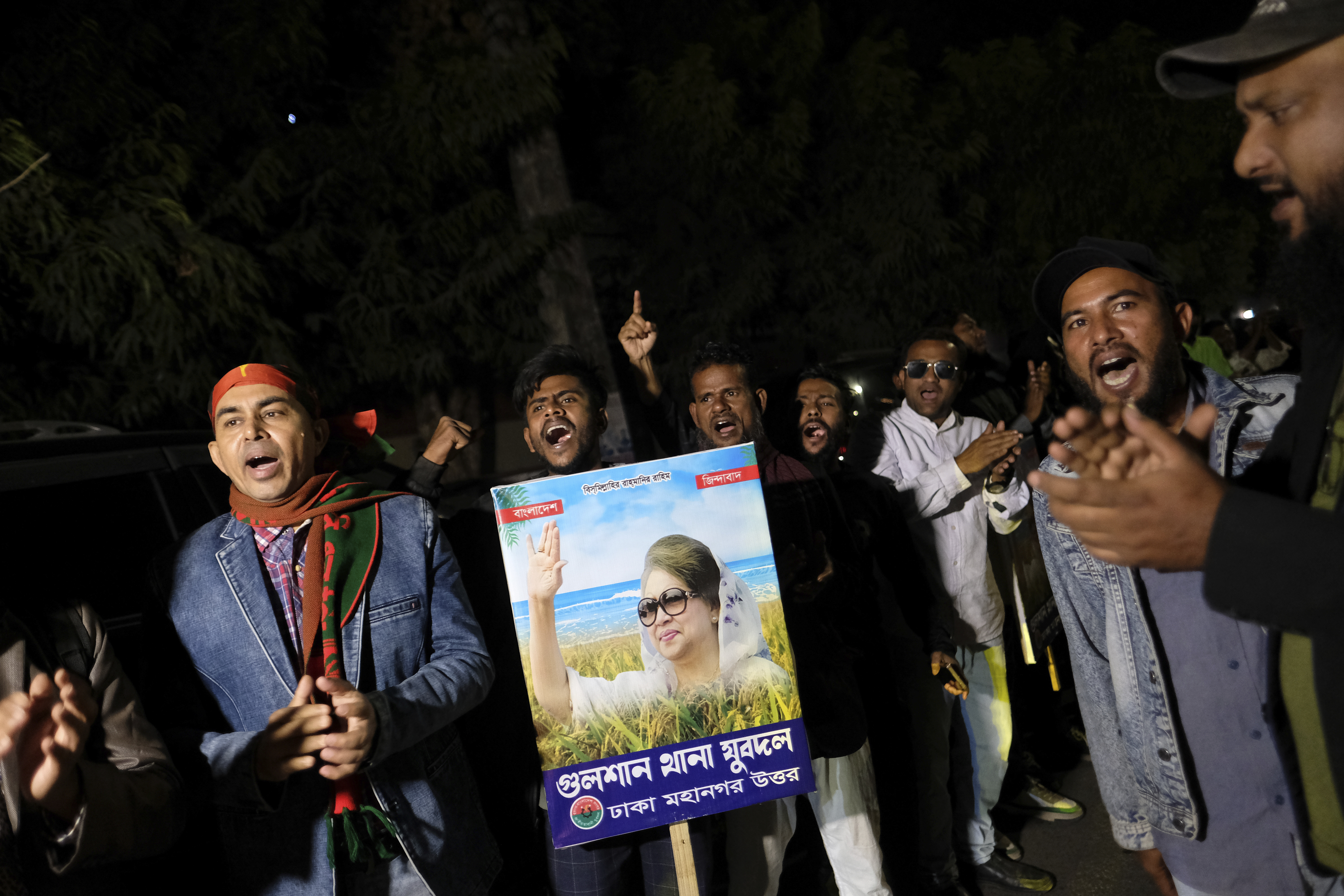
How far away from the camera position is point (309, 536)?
2238 mm

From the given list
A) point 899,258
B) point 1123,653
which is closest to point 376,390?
point 899,258

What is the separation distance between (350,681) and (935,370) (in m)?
2.85

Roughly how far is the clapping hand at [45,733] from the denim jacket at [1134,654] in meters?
2.05

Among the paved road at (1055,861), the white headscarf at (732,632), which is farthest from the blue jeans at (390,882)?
the paved road at (1055,861)

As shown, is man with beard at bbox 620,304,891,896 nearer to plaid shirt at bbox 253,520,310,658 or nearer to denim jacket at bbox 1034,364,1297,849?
denim jacket at bbox 1034,364,1297,849

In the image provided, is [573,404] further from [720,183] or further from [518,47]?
[720,183]

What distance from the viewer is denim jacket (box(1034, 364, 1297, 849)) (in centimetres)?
207

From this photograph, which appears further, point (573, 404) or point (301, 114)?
point (301, 114)

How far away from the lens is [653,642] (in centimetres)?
248

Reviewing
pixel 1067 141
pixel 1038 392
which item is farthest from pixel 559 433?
pixel 1067 141

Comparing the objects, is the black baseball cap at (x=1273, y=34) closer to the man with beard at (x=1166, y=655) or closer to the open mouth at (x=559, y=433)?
the man with beard at (x=1166, y=655)

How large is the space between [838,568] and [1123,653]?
45.8 inches

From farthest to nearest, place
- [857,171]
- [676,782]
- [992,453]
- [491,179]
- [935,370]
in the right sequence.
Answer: [857,171], [491,179], [935,370], [992,453], [676,782]

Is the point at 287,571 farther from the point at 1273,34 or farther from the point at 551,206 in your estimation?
the point at 551,206
